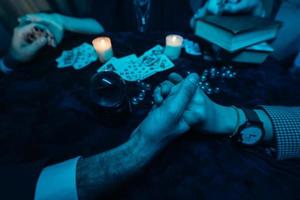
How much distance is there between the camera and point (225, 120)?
63 cm

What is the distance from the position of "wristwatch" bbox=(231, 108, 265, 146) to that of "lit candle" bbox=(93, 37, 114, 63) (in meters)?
0.70

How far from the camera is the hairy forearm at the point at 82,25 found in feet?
3.54

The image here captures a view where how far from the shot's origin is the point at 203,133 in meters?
0.65

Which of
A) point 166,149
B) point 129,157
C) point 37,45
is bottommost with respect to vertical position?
point 166,149

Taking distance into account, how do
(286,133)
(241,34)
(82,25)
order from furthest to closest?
(82,25) < (241,34) < (286,133)

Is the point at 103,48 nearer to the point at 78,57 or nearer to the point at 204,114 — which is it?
the point at 78,57

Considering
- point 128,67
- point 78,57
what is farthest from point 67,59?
point 128,67

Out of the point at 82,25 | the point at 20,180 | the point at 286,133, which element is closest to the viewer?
the point at 20,180

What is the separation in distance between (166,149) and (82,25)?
93 centimetres

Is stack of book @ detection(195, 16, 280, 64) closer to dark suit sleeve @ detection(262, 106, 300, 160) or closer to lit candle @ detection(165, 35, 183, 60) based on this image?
lit candle @ detection(165, 35, 183, 60)

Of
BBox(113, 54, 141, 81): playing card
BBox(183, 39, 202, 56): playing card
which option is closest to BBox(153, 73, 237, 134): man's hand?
BBox(113, 54, 141, 81): playing card

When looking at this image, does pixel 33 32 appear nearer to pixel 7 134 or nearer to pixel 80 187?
pixel 7 134

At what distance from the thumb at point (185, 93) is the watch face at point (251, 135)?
0.78 feet

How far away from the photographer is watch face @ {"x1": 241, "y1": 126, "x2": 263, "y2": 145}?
2.01 ft
